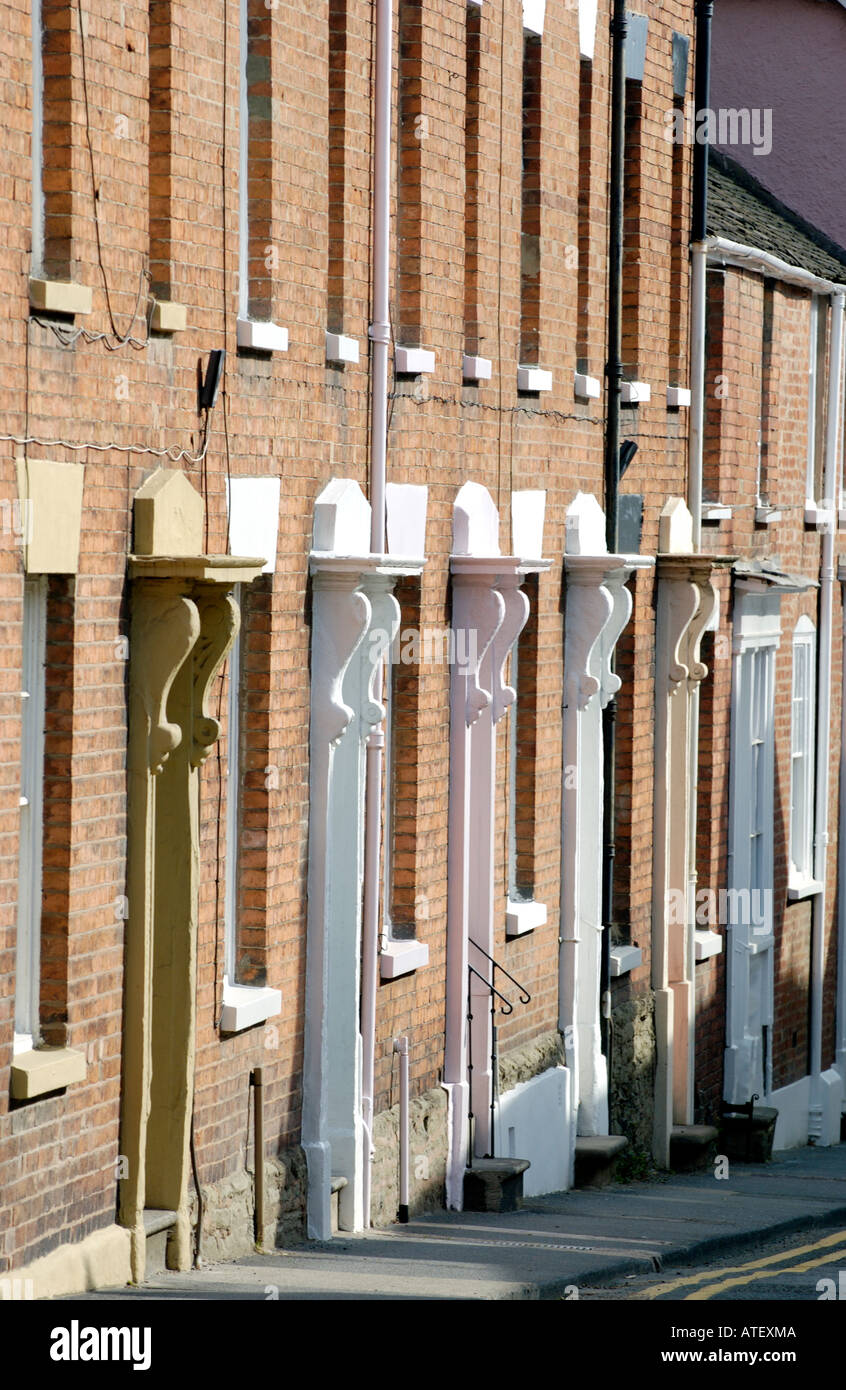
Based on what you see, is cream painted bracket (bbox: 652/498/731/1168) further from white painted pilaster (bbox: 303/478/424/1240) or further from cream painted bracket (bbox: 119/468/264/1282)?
cream painted bracket (bbox: 119/468/264/1282)

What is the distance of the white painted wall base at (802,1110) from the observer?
22594 mm

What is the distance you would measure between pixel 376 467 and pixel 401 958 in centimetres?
277

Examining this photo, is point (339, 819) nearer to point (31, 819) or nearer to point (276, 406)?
point (276, 406)

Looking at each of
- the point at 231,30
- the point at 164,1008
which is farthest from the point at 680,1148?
the point at 231,30

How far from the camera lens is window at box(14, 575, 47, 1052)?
973 centimetres

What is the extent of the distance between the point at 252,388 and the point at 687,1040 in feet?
31.2

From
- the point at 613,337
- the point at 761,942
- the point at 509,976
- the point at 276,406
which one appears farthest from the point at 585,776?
the point at 276,406

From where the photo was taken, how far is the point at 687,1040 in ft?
64.5

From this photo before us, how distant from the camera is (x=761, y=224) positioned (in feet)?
76.1

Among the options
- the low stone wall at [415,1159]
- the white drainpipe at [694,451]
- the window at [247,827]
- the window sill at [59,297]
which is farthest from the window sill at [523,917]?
the window sill at [59,297]

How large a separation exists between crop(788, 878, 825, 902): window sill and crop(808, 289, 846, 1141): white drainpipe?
0.13 meters

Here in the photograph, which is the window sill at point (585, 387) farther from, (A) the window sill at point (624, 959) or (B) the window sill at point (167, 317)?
(B) the window sill at point (167, 317)

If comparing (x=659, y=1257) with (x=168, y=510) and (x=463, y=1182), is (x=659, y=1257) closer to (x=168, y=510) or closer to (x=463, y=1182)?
(x=463, y=1182)

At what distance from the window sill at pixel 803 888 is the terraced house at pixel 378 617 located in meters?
0.12
